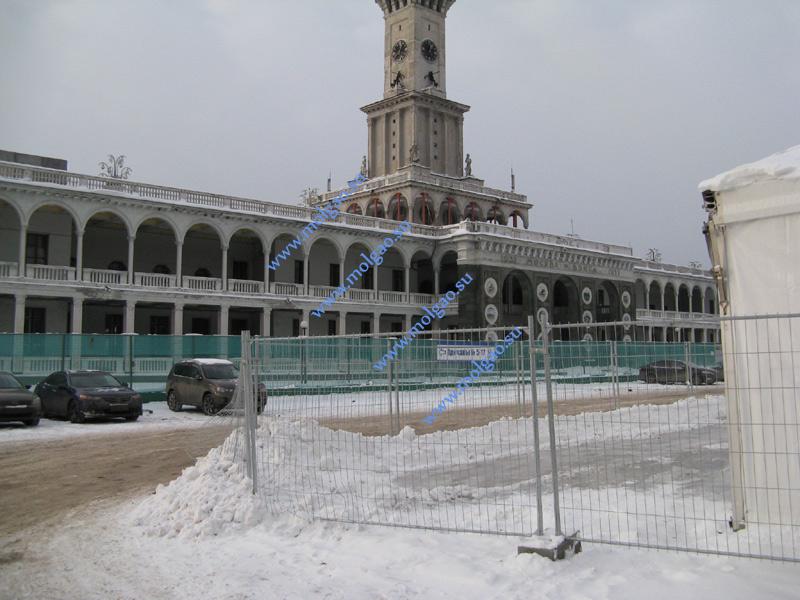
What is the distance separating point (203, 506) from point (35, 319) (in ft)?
104

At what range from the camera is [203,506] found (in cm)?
767

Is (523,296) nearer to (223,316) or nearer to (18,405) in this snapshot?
(223,316)

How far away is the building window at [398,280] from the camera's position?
1950 inches

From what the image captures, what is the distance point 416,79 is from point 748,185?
55651 mm

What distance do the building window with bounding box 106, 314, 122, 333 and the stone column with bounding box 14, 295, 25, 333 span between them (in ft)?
21.8

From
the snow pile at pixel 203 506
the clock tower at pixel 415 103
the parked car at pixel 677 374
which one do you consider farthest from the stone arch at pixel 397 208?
the snow pile at pixel 203 506

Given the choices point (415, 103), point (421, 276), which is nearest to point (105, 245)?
point (421, 276)

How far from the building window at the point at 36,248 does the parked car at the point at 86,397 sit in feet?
58.0

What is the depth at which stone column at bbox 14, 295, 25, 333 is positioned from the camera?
3119cm

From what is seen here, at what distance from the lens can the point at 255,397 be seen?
851 centimetres

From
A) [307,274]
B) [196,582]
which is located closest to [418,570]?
[196,582]

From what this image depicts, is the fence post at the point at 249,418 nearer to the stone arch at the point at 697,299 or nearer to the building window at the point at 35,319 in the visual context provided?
the building window at the point at 35,319

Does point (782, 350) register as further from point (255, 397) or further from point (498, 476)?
point (255, 397)

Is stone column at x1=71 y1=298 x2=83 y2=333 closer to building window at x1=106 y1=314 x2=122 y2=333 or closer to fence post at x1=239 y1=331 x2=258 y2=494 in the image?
building window at x1=106 y1=314 x2=122 y2=333
